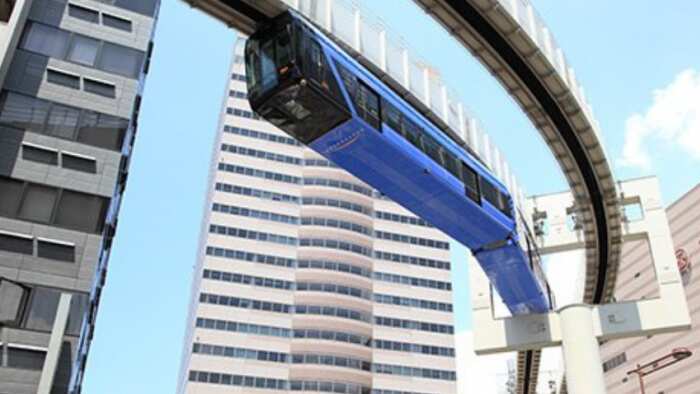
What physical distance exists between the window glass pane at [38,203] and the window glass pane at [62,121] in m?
2.70

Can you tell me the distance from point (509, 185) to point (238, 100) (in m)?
83.2

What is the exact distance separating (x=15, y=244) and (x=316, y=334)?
6343cm

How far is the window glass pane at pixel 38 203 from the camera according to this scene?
23656 millimetres

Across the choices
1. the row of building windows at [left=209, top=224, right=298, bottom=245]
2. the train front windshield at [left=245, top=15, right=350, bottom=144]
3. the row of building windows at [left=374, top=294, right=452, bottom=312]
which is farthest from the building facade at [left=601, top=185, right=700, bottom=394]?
the train front windshield at [left=245, top=15, right=350, bottom=144]

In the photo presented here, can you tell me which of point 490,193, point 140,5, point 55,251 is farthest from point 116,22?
point 490,193

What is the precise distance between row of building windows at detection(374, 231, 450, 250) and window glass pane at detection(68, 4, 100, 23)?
235 ft

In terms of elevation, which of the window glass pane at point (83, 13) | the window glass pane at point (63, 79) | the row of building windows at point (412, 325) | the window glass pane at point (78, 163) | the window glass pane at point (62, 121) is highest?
the row of building windows at point (412, 325)

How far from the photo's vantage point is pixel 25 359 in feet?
69.6

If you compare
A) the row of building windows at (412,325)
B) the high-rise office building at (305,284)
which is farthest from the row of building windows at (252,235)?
the row of building windows at (412,325)

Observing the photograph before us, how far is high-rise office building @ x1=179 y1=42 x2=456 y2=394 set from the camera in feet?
264

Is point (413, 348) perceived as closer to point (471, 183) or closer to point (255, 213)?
point (255, 213)

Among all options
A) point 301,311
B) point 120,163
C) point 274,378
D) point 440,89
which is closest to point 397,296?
point 301,311

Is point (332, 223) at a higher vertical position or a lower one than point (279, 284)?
higher

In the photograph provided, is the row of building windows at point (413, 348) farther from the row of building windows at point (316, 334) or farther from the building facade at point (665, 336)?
the building facade at point (665, 336)
